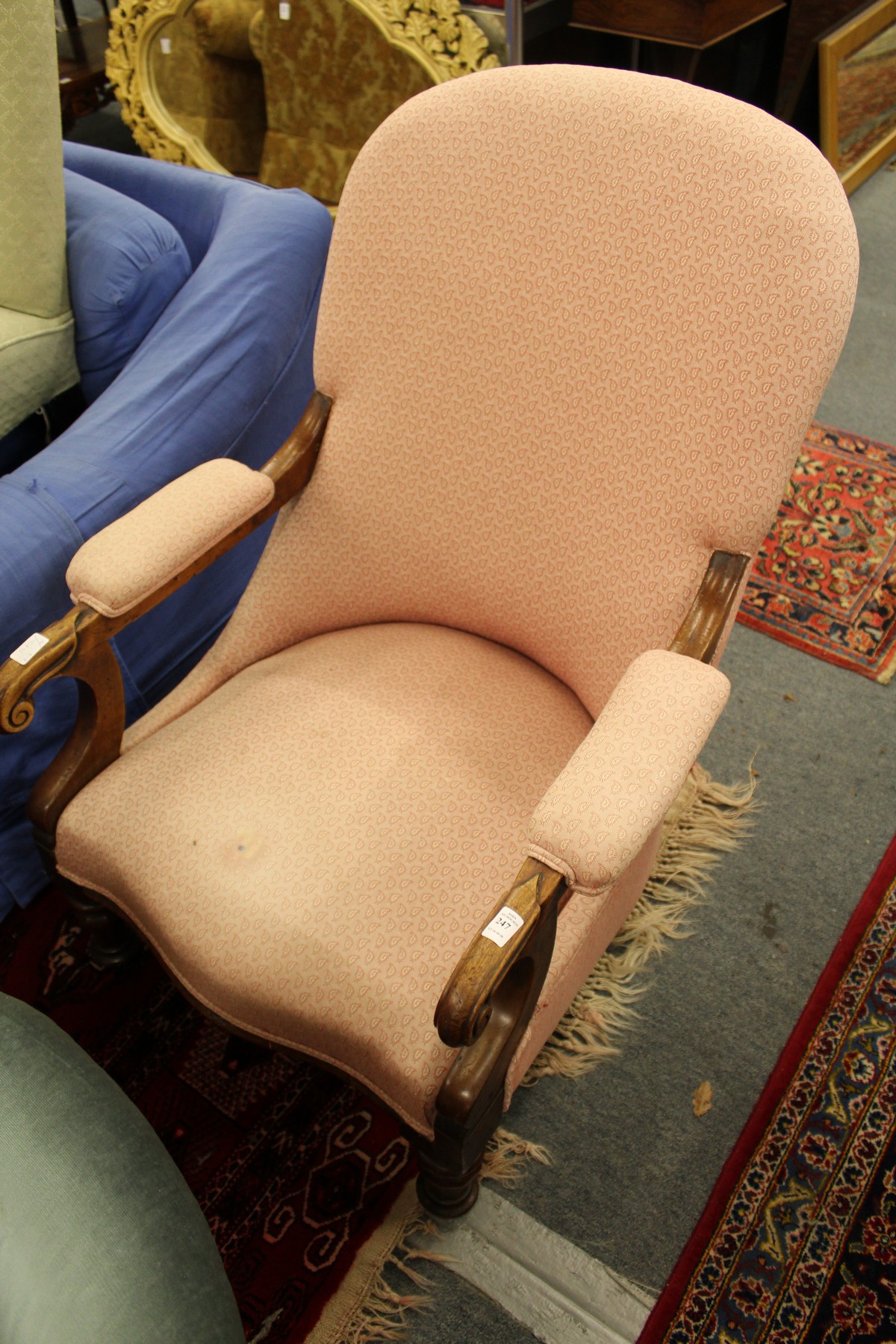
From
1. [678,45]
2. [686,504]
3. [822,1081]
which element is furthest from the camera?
[678,45]

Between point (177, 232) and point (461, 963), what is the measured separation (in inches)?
49.9

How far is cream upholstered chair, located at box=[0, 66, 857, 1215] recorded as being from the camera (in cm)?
82

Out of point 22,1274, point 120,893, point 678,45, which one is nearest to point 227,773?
point 120,893

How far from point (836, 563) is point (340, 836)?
1325 mm

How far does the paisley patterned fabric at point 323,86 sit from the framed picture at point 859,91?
127 centimetres

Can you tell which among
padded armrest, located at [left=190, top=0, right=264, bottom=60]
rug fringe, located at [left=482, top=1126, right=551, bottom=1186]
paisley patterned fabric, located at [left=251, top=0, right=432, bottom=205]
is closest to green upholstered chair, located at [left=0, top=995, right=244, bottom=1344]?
rug fringe, located at [left=482, top=1126, right=551, bottom=1186]

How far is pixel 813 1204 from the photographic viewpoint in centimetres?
112

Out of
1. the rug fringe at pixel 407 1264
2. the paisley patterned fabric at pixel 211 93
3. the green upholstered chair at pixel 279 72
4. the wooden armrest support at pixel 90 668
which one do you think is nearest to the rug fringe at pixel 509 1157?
the rug fringe at pixel 407 1264

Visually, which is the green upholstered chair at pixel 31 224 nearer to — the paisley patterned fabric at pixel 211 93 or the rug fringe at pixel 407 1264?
the rug fringe at pixel 407 1264

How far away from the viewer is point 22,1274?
23.4 inches

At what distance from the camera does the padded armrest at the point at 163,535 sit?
94 centimetres

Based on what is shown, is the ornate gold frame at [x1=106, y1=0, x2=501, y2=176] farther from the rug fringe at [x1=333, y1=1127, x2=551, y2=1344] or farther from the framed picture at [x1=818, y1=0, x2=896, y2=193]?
the rug fringe at [x1=333, y1=1127, x2=551, y2=1344]

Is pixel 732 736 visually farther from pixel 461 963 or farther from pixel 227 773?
pixel 461 963

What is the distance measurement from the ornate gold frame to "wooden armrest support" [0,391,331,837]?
125 cm
